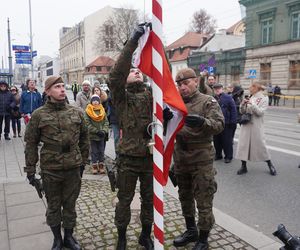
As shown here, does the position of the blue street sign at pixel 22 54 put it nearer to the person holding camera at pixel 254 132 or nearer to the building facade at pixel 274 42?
the building facade at pixel 274 42

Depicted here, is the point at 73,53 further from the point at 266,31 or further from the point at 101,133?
the point at 101,133

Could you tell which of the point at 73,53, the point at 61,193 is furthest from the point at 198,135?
the point at 73,53

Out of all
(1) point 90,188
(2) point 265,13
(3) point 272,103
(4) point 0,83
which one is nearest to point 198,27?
(2) point 265,13

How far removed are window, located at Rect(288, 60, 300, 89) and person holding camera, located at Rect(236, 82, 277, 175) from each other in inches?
990

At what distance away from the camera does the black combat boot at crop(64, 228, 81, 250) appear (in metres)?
3.61

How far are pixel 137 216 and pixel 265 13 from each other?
33435 mm

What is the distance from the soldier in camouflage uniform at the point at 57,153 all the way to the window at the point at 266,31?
32674 millimetres

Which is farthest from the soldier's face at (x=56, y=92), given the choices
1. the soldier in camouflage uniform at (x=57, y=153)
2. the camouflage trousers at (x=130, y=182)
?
the camouflage trousers at (x=130, y=182)

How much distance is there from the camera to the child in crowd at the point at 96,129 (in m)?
6.43

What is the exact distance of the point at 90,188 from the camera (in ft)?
18.5

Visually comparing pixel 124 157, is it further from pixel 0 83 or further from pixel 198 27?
pixel 198 27

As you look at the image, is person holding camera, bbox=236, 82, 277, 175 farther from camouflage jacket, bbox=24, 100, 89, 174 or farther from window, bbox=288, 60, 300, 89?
window, bbox=288, 60, 300, 89

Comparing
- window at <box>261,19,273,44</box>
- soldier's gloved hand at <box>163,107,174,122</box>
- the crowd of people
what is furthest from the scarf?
window at <box>261,19,273,44</box>

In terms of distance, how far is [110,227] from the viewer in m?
4.11
